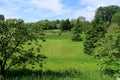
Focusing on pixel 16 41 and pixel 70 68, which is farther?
pixel 70 68

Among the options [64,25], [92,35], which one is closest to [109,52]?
[92,35]

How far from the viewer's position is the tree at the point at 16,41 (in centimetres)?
1251

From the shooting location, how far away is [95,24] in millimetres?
38219

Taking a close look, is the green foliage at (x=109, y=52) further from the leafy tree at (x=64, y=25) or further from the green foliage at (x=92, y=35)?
the leafy tree at (x=64, y=25)

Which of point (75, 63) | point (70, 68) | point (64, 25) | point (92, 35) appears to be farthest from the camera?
point (64, 25)

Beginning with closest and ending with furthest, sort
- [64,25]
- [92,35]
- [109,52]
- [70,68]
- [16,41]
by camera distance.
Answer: [16,41], [109,52], [70,68], [92,35], [64,25]

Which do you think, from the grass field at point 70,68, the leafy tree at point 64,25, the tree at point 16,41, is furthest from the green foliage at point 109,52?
the leafy tree at point 64,25

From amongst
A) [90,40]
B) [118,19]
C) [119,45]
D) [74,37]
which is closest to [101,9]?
[118,19]

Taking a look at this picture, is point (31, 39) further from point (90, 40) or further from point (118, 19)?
point (118, 19)

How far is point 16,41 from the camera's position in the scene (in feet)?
41.9

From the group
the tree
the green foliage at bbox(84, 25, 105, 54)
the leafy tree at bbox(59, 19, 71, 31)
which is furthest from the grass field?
the leafy tree at bbox(59, 19, 71, 31)

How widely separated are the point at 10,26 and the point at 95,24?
1044 inches

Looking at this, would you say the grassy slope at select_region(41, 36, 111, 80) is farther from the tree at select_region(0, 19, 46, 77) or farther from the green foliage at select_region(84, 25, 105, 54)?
the tree at select_region(0, 19, 46, 77)

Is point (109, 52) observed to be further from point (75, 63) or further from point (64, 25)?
point (64, 25)
